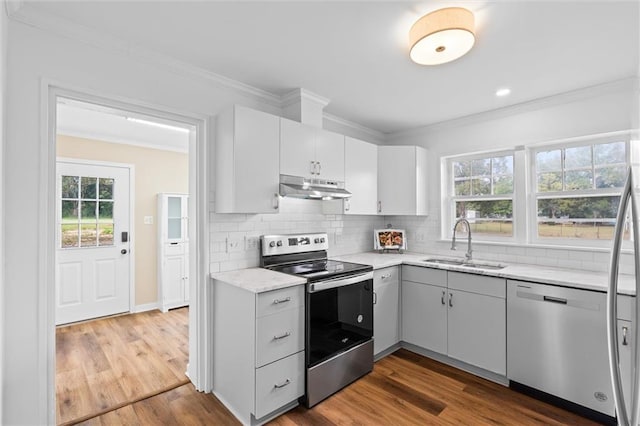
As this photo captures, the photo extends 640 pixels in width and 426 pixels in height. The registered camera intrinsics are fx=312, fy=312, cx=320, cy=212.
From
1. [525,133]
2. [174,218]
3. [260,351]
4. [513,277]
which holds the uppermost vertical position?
[525,133]

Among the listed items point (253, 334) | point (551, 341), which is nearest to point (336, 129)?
point (253, 334)

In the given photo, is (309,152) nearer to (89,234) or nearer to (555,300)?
(555,300)

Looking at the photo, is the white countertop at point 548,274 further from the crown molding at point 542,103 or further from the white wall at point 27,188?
the white wall at point 27,188

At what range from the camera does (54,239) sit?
1.88 meters

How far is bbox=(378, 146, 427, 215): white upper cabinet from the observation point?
3.62 metres

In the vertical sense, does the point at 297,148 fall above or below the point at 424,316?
above

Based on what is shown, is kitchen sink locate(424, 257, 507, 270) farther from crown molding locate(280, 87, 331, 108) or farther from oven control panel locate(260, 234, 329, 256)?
crown molding locate(280, 87, 331, 108)

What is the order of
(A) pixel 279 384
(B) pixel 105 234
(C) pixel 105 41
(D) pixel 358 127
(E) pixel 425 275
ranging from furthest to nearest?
(B) pixel 105 234
(D) pixel 358 127
(E) pixel 425 275
(A) pixel 279 384
(C) pixel 105 41

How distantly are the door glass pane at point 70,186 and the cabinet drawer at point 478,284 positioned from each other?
4.58m

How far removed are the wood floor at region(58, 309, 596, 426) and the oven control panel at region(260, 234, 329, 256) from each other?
1231mm

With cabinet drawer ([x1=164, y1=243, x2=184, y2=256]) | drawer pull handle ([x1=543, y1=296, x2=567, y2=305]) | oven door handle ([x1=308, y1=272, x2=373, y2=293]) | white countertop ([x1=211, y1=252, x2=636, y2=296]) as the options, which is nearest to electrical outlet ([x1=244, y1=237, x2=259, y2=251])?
white countertop ([x1=211, y1=252, x2=636, y2=296])

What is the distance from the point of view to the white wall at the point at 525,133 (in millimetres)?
2623

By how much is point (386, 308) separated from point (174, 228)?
11.1 ft

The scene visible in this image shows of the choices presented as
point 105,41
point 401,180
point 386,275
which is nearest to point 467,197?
point 401,180
